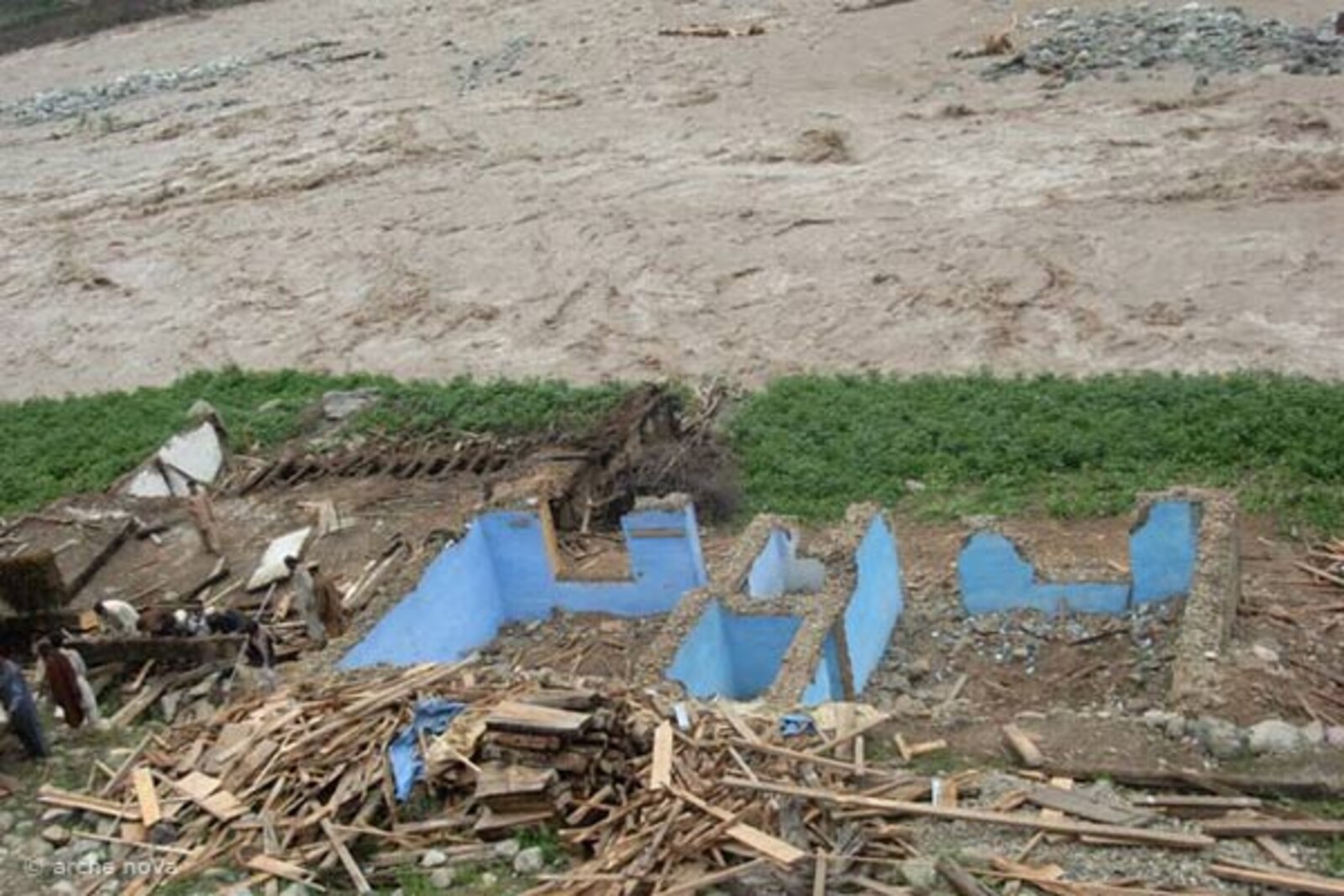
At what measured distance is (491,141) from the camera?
29.8m

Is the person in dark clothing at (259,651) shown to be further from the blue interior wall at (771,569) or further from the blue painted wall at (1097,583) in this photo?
the blue painted wall at (1097,583)

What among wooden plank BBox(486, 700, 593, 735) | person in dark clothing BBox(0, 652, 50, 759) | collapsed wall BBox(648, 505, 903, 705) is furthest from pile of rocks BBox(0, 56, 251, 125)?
wooden plank BBox(486, 700, 593, 735)

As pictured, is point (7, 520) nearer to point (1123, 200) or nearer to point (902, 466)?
point (902, 466)

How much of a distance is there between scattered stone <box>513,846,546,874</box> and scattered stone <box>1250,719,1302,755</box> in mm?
4139

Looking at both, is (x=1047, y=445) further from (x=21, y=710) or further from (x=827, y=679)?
(x=21, y=710)

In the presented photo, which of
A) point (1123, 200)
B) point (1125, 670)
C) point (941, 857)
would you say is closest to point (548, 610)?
point (1125, 670)

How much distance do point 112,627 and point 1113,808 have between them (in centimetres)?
831

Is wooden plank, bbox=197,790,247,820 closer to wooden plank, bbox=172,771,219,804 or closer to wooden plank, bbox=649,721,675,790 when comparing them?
wooden plank, bbox=172,771,219,804

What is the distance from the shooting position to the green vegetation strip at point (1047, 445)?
1416cm

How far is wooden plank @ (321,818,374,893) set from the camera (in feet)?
25.5

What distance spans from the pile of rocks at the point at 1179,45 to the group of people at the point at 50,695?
22.6 meters

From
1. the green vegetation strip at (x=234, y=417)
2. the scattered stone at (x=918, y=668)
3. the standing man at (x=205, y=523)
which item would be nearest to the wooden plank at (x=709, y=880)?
the scattered stone at (x=918, y=668)

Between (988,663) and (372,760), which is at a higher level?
(372,760)

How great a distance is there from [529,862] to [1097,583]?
5784mm
